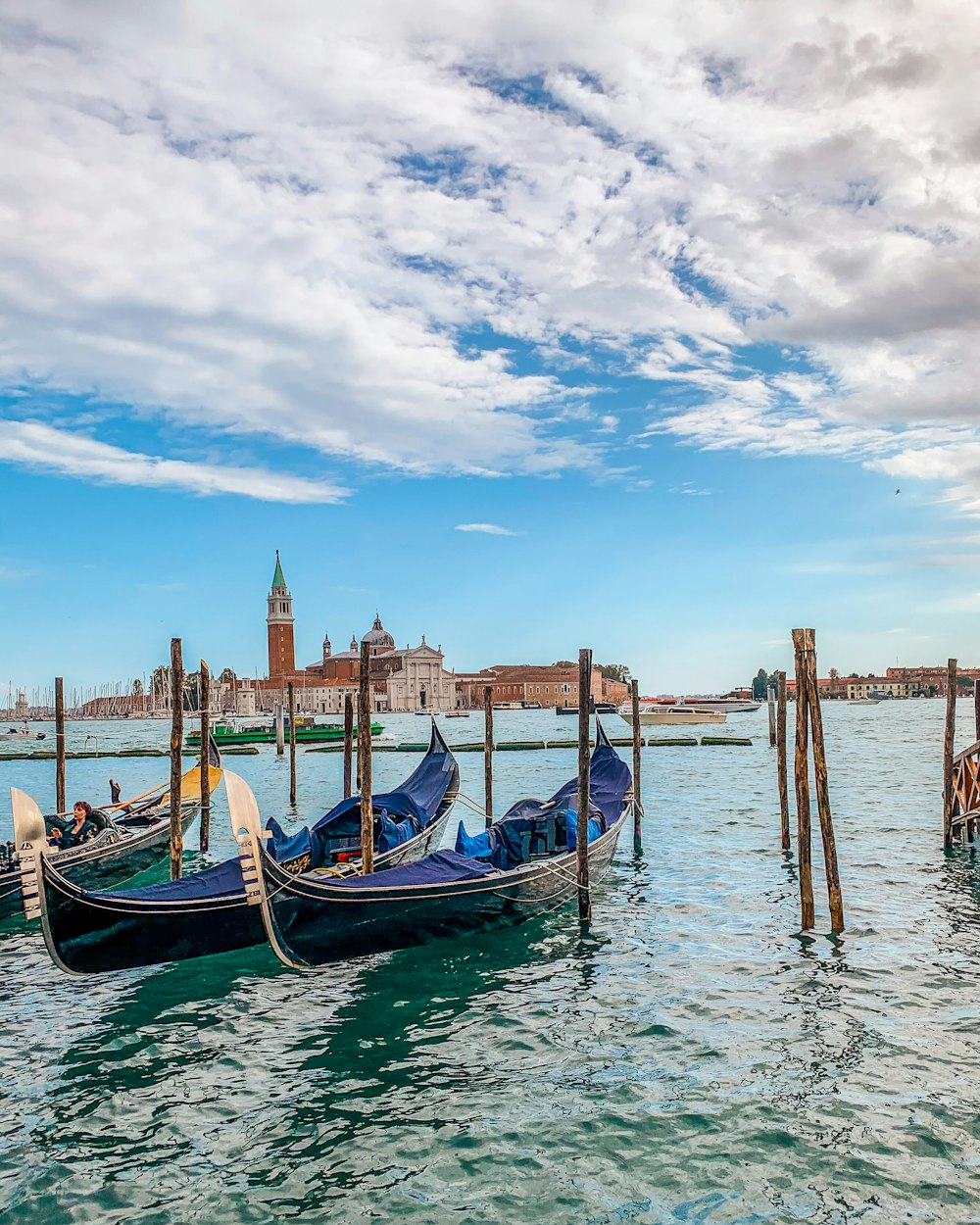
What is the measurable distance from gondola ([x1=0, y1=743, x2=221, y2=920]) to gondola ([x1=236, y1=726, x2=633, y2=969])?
Result: 10.8ft

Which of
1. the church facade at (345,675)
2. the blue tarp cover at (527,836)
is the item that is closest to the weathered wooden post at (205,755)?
the blue tarp cover at (527,836)

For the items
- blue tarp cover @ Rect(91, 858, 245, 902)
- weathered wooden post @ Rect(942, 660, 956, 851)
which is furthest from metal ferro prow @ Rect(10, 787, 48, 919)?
weathered wooden post @ Rect(942, 660, 956, 851)

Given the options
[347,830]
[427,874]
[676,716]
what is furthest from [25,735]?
[427,874]

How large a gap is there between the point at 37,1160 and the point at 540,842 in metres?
6.33

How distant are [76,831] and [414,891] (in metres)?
5.24

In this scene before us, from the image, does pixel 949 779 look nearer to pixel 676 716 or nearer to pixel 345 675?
pixel 676 716

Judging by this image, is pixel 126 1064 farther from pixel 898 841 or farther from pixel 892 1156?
pixel 898 841

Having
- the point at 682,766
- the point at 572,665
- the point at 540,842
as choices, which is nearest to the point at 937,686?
the point at 572,665

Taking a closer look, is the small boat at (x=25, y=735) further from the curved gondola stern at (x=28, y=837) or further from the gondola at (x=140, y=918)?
the gondola at (x=140, y=918)

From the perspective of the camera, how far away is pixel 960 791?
14211 mm

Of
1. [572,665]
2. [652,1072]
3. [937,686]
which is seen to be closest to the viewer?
[652,1072]

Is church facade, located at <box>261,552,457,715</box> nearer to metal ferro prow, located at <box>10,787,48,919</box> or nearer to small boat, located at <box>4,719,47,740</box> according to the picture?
small boat, located at <box>4,719,47,740</box>

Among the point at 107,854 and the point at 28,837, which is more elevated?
the point at 28,837

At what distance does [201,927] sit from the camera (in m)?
8.45
